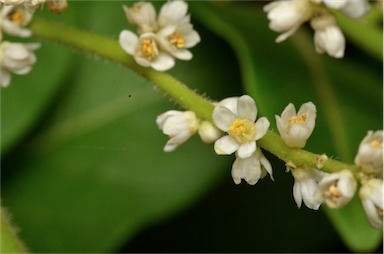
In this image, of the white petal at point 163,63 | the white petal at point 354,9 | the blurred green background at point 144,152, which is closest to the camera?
the white petal at point 354,9

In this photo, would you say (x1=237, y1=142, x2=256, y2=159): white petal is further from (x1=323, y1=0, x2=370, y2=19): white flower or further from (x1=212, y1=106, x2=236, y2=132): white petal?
(x1=323, y1=0, x2=370, y2=19): white flower

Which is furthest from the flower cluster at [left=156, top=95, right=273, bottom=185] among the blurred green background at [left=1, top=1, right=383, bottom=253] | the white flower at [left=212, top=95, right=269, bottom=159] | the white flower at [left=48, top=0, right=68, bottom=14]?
the blurred green background at [left=1, top=1, right=383, bottom=253]

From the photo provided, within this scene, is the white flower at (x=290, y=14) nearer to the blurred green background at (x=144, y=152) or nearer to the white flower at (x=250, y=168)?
the white flower at (x=250, y=168)

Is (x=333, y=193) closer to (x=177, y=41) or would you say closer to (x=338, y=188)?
(x=338, y=188)

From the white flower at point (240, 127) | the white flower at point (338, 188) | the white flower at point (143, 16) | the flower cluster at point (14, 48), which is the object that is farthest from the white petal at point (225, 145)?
the flower cluster at point (14, 48)

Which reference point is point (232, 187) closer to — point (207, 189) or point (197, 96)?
point (207, 189)

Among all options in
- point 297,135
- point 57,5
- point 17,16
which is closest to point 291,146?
point 297,135

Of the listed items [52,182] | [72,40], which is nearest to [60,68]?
[52,182]
